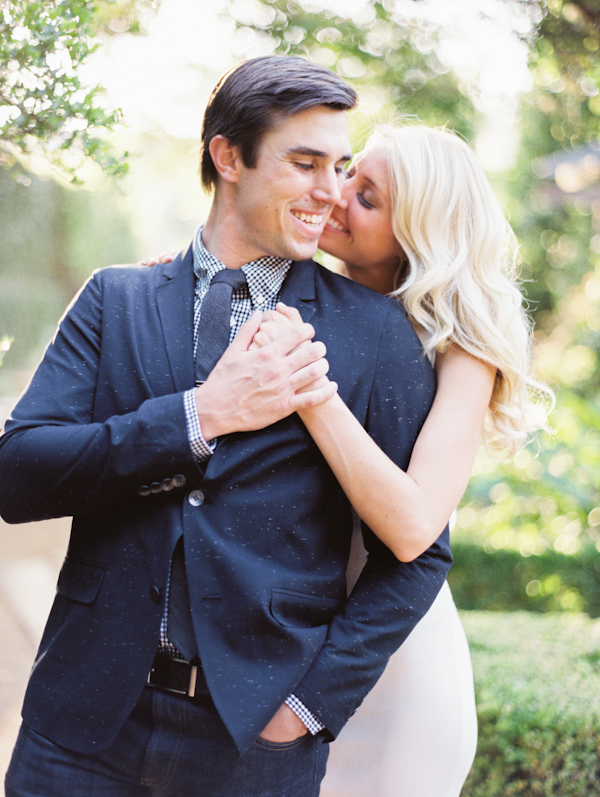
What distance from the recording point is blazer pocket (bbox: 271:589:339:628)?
1661 millimetres

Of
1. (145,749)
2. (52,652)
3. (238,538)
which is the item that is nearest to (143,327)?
(238,538)

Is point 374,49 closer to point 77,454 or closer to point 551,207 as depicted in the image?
point 77,454

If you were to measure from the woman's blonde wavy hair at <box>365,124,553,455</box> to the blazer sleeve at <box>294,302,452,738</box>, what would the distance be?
148mm

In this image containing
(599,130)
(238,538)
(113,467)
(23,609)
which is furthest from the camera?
(599,130)

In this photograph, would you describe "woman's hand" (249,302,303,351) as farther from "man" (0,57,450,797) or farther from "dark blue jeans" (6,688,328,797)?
"dark blue jeans" (6,688,328,797)

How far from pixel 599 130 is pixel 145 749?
21.4ft

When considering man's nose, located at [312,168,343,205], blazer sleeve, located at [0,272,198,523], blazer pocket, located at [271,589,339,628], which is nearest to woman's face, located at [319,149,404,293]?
man's nose, located at [312,168,343,205]

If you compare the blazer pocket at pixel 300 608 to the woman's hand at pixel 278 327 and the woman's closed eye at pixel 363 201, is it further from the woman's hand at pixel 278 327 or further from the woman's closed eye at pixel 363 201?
the woman's closed eye at pixel 363 201

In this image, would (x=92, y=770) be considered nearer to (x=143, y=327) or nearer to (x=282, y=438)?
(x=282, y=438)

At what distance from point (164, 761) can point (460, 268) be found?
1506 millimetres

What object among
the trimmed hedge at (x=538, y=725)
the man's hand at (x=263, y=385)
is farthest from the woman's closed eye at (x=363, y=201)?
the trimmed hedge at (x=538, y=725)

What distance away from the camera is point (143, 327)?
1801 mm

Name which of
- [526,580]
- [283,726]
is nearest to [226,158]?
[283,726]

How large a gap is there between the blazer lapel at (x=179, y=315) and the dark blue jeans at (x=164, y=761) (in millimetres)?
767
